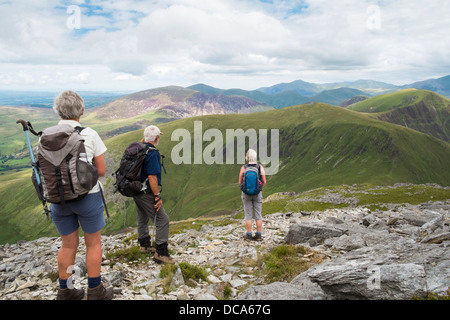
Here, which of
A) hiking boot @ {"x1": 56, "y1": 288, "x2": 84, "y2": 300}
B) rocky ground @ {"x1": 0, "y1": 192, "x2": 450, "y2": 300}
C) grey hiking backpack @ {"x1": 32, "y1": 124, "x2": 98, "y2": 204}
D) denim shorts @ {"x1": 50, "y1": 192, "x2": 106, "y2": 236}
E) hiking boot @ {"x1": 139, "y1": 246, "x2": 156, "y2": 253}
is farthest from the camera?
hiking boot @ {"x1": 139, "y1": 246, "x2": 156, "y2": 253}

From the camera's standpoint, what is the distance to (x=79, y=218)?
6.62 metres

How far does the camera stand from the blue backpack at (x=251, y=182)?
41.9 ft

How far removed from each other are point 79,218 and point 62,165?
1.50 m

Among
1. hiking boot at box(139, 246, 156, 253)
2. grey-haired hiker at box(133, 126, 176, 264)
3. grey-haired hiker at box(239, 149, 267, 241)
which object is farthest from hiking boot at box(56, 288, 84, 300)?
grey-haired hiker at box(239, 149, 267, 241)

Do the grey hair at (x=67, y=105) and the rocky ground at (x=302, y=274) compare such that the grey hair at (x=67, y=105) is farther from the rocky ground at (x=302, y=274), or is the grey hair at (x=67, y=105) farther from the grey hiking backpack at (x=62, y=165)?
the rocky ground at (x=302, y=274)

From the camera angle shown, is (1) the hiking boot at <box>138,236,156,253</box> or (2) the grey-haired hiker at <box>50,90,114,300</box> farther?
(1) the hiking boot at <box>138,236,156,253</box>

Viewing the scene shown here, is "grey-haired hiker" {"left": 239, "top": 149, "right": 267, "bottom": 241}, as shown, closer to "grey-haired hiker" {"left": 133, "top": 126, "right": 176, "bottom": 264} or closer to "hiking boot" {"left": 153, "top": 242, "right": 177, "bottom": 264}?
"grey-haired hiker" {"left": 133, "top": 126, "right": 176, "bottom": 264}

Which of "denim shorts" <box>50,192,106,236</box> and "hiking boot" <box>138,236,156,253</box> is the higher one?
"denim shorts" <box>50,192,106,236</box>

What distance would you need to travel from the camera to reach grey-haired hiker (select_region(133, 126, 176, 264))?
9312 millimetres

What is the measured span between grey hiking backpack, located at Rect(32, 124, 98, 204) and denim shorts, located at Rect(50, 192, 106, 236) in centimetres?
35
